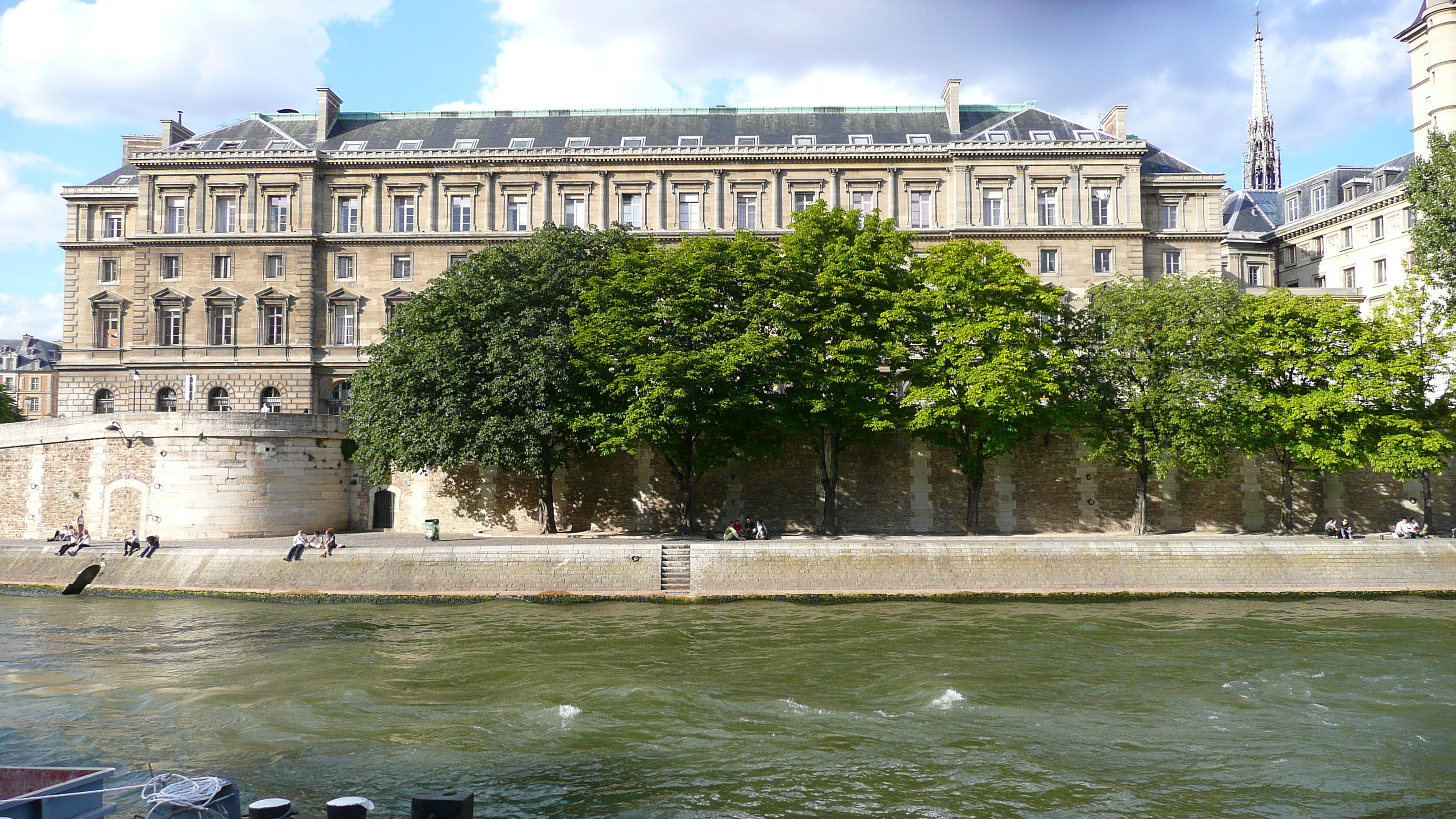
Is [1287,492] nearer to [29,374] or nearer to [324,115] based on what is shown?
[324,115]

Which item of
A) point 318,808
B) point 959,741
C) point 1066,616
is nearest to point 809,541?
point 1066,616

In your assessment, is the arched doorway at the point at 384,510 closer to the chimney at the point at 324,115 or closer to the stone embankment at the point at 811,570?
the stone embankment at the point at 811,570

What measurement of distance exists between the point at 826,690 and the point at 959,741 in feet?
11.7

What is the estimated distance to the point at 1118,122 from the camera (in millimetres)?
52219

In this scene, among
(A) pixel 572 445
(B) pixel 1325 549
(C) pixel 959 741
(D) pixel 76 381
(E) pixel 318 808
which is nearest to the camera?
(E) pixel 318 808

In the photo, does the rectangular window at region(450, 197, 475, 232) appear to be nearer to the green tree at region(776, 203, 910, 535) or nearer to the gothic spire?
the green tree at region(776, 203, 910, 535)

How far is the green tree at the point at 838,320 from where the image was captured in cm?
3525

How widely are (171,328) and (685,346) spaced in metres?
33.3

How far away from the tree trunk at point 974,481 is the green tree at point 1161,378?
439 cm

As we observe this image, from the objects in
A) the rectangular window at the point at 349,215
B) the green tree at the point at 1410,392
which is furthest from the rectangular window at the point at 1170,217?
the rectangular window at the point at 349,215

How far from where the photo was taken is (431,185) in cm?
5184

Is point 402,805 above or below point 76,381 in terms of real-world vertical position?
below

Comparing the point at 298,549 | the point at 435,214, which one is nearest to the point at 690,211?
the point at 435,214

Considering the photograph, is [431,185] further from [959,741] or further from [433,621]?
[959,741]
